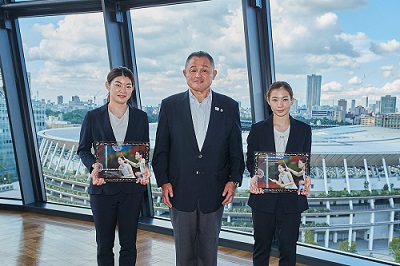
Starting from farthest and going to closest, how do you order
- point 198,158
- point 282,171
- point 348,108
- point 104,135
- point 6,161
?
point 6,161 < point 348,108 < point 104,135 < point 282,171 < point 198,158

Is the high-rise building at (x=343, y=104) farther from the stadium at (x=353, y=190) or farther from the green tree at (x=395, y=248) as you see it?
the green tree at (x=395, y=248)

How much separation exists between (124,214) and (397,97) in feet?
8.19

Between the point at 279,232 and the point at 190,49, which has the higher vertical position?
the point at 190,49

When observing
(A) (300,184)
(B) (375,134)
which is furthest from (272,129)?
(B) (375,134)

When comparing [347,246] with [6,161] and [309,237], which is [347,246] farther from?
[6,161]

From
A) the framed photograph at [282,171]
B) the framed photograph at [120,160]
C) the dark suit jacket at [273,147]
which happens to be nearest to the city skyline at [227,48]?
the dark suit jacket at [273,147]

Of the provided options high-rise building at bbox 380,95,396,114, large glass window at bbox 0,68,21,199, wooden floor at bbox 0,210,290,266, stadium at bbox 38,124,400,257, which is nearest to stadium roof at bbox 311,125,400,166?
stadium at bbox 38,124,400,257

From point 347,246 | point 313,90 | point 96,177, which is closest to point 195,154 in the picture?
point 96,177

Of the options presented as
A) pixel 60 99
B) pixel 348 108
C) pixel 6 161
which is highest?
pixel 60 99

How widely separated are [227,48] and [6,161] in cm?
358

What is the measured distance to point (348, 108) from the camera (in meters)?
3.76

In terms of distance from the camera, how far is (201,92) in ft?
8.50

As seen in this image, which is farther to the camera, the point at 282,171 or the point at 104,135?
the point at 104,135

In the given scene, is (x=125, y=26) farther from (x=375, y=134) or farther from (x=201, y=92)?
(x=375, y=134)
